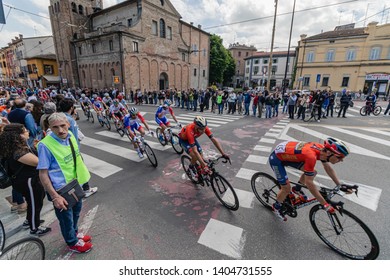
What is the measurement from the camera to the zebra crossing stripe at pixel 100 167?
5462 millimetres

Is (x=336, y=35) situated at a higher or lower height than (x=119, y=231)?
higher

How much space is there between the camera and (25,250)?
2371 mm

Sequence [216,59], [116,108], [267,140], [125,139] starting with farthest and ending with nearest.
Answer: [216,59]
[116,108]
[125,139]
[267,140]

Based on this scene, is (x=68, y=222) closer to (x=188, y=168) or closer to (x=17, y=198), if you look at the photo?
Result: (x=17, y=198)

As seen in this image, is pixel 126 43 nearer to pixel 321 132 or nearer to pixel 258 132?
pixel 258 132

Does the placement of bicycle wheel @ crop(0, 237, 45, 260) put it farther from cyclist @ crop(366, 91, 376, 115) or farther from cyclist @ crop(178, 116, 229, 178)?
cyclist @ crop(366, 91, 376, 115)

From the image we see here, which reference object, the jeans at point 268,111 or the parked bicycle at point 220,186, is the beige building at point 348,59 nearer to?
the jeans at point 268,111

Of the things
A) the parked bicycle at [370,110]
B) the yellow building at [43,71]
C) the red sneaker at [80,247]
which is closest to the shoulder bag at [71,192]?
the red sneaker at [80,247]

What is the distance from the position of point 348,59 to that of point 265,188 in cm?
4337

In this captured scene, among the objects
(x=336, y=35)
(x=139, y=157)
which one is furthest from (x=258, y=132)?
(x=336, y=35)

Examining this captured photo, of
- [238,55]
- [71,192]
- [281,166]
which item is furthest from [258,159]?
[238,55]

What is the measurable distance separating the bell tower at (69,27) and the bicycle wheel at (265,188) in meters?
39.8

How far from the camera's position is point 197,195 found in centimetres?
441

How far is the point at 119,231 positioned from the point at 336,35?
154 feet
